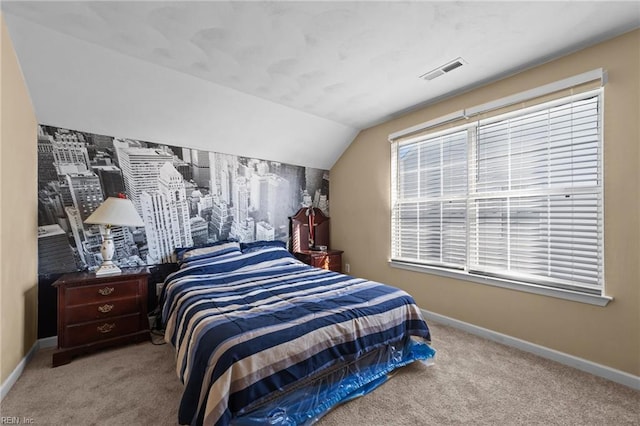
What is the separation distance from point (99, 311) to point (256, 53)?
260 centimetres

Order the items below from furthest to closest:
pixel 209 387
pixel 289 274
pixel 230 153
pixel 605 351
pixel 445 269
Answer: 1. pixel 230 153
2. pixel 445 269
3. pixel 289 274
4. pixel 605 351
5. pixel 209 387

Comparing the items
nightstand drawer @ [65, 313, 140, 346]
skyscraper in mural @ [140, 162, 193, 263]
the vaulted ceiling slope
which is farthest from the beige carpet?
the vaulted ceiling slope

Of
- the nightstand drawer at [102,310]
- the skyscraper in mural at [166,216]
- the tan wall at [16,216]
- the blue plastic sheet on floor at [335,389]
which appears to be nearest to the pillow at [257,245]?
the skyscraper in mural at [166,216]

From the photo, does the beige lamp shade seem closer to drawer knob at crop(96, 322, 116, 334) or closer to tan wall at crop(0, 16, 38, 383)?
tan wall at crop(0, 16, 38, 383)

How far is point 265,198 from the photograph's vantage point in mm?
3900

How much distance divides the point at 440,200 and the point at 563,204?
1.07m

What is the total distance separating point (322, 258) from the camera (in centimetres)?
389

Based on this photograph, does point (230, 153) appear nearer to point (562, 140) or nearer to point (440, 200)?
point (440, 200)

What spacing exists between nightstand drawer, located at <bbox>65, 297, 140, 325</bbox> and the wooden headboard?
217 cm

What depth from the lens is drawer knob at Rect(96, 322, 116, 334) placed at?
2.32 m

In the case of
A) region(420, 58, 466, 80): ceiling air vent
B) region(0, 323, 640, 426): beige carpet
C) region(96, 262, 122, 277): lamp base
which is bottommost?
region(0, 323, 640, 426): beige carpet

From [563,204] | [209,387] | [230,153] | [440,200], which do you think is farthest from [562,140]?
[230,153]

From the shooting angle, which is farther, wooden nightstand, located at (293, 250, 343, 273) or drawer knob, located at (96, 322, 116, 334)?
wooden nightstand, located at (293, 250, 343, 273)

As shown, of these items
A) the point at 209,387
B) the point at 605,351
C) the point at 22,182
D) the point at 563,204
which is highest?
the point at 22,182
